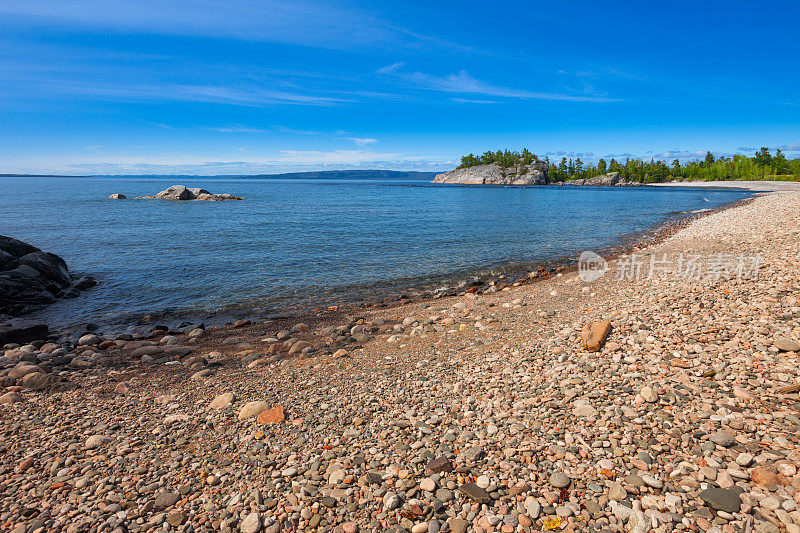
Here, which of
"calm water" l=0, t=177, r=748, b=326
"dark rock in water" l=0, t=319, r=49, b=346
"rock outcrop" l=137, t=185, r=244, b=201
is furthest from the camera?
"rock outcrop" l=137, t=185, r=244, b=201

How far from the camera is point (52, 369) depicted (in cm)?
1023

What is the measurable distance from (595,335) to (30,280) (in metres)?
23.5

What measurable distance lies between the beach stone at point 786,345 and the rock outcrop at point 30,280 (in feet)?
81.1

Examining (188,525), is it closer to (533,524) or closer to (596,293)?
(533,524)

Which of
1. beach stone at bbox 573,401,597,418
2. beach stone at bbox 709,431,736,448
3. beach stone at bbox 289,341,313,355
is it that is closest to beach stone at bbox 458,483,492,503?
beach stone at bbox 573,401,597,418

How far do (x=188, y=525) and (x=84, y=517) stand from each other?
Answer: 152 cm

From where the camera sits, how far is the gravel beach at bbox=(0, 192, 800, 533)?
15.5 feet

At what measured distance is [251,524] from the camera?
475cm

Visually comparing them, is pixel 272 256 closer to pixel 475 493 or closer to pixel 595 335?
pixel 595 335

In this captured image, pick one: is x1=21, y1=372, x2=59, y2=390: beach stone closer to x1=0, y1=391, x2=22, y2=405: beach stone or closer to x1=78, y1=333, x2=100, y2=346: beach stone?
x1=0, y1=391, x2=22, y2=405: beach stone

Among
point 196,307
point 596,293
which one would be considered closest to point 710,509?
point 596,293

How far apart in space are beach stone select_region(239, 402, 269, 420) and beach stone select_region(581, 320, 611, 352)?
7160 millimetres

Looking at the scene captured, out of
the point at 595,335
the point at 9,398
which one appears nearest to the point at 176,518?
the point at 9,398

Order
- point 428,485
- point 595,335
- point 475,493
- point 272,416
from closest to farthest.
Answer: point 475,493 < point 428,485 < point 272,416 < point 595,335
